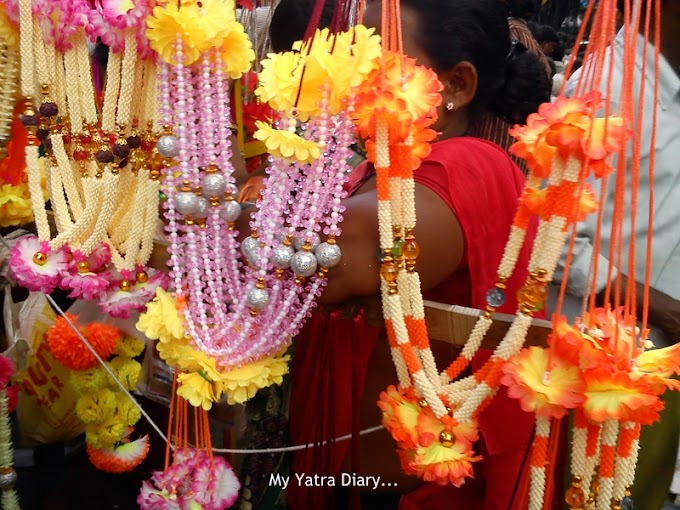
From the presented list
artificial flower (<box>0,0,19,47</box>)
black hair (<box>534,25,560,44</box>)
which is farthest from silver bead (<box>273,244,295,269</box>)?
black hair (<box>534,25,560,44</box>)

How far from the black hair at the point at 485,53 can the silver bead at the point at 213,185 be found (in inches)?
15.8

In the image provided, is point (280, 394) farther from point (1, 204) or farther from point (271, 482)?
point (1, 204)

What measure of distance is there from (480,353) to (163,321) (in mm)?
471

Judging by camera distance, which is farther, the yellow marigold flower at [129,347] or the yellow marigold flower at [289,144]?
the yellow marigold flower at [129,347]

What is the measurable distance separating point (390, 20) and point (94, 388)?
1.39 metres

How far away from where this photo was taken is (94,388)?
5.96ft

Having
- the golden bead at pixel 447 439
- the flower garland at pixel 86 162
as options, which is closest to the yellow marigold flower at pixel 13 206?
the flower garland at pixel 86 162

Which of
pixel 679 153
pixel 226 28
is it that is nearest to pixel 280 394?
pixel 226 28

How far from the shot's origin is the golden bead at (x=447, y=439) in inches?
32.3

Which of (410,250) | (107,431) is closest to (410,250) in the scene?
(410,250)

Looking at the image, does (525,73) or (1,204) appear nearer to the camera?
(525,73)

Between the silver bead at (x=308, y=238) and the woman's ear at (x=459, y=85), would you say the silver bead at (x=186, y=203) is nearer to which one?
the silver bead at (x=308, y=238)

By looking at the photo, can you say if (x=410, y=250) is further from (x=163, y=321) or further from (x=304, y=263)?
(x=163, y=321)

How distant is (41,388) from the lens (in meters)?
1.98
